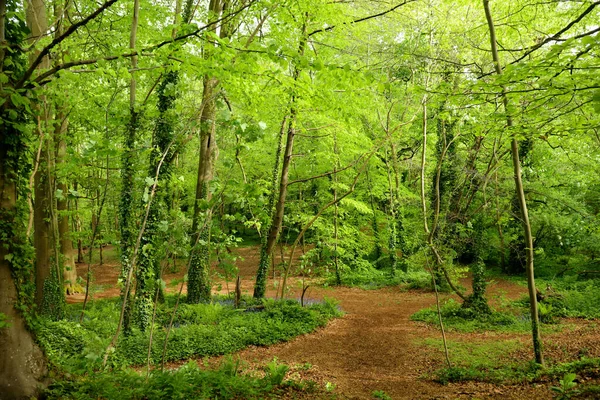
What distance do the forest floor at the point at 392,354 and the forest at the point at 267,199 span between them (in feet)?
0.21

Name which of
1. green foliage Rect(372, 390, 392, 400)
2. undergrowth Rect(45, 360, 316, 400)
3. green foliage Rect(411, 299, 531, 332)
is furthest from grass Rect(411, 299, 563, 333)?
undergrowth Rect(45, 360, 316, 400)

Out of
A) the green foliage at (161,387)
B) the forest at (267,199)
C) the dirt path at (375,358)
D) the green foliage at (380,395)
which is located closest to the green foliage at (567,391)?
the forest at (267,199)

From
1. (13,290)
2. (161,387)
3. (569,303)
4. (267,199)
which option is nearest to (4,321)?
(13,290)

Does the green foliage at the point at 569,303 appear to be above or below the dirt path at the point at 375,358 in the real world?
above

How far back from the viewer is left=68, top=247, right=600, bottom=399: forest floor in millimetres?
5609

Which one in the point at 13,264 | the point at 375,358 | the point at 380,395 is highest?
the point at 13,264

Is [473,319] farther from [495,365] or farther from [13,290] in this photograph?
[13,290]

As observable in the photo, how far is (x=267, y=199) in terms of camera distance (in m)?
7.91

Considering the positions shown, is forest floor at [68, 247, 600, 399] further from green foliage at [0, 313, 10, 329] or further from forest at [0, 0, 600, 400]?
green foliage at [0, 313, 10, 329]

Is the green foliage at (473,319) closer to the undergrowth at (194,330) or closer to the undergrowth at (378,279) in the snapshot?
the undergrowth at (194,330)

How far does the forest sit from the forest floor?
0.07 meters

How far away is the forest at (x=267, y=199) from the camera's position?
13.2 feet

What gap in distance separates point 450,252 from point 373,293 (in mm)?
5864

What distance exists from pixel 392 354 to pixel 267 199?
14.7ft
